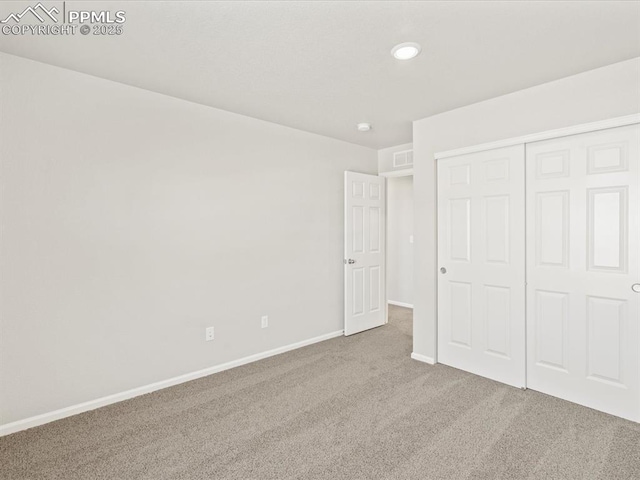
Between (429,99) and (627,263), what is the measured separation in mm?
1958

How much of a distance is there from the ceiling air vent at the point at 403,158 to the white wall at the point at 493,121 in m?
0.85

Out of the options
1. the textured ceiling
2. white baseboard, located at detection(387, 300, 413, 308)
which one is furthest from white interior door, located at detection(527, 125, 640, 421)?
white baseboard, located at detection(387, 300, 413, 308)

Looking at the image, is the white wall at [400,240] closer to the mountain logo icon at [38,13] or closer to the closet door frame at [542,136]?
the closet door frame at [542,136]

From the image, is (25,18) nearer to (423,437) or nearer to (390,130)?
(390,130)

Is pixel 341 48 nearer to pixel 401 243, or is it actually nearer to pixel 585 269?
pixel 585 269

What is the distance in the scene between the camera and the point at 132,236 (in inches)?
105

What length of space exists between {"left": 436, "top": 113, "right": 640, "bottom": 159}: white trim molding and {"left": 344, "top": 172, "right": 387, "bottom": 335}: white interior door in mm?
1260

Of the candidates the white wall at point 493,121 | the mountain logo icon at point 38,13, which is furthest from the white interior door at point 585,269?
the mountain logo icon at point 38,13

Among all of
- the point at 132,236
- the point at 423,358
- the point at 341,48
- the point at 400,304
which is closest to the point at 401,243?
the point at 400,304

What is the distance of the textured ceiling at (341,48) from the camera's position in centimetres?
176

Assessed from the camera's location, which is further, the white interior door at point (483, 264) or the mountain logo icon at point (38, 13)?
the white interior door at point (483, 264)

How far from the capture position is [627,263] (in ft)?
7.61

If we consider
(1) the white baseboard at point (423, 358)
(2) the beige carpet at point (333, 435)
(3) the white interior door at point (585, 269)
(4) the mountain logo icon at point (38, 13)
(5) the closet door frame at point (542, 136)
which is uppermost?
(4) the mountain logo icon at point (38, 13)

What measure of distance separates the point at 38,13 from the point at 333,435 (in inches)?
120
